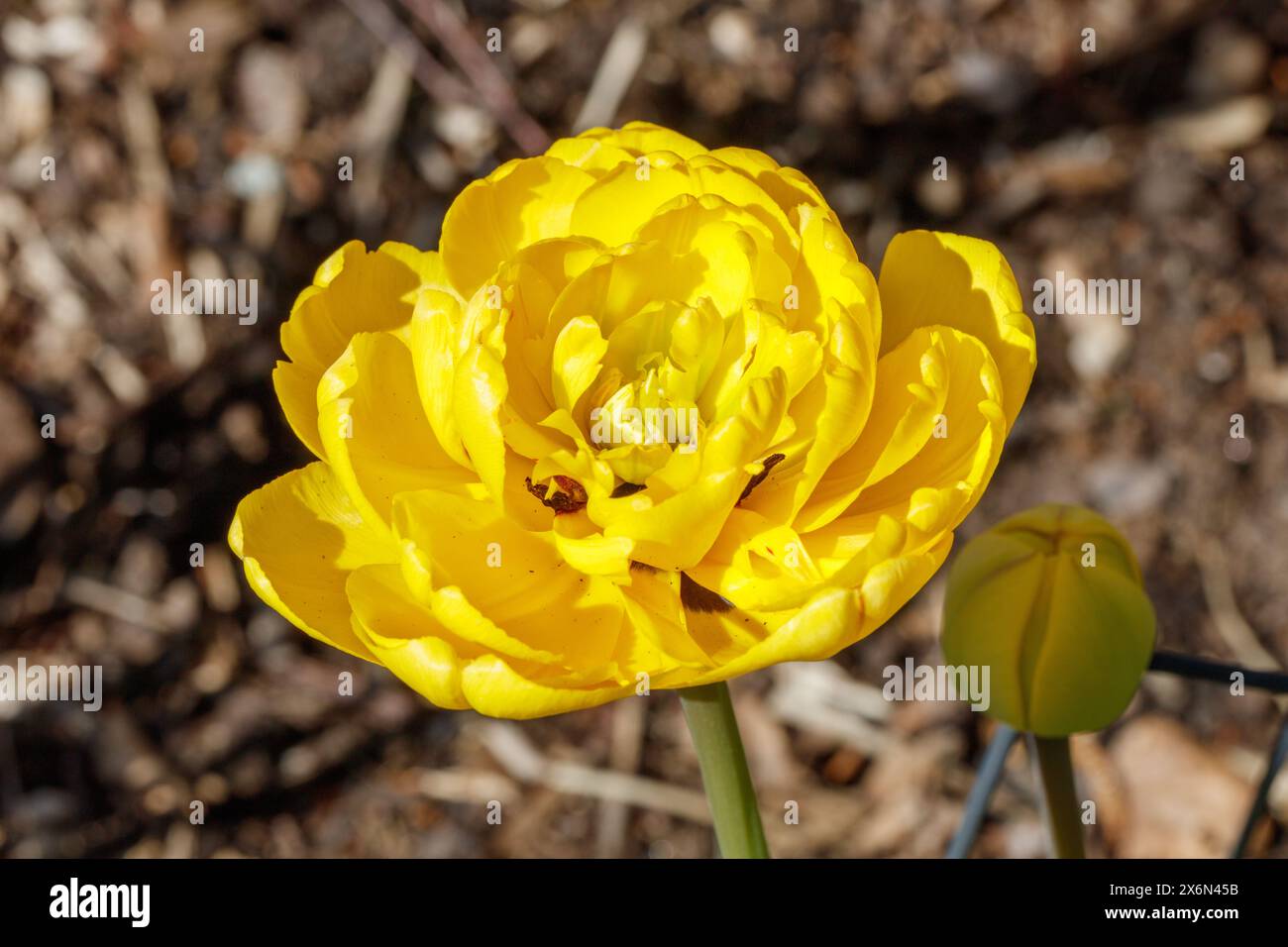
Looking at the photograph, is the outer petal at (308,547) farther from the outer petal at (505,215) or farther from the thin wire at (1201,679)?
the thin wire at (1201,679)

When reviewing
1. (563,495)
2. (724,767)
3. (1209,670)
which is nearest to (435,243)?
(563,495)

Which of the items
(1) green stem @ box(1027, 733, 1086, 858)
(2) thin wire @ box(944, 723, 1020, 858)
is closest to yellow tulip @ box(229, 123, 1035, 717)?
(1) green stem @ box(1027, 733, 1086, 858)

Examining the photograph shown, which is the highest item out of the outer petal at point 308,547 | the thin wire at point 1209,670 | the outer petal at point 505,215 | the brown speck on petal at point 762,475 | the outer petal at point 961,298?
the outer petal at point 505,215

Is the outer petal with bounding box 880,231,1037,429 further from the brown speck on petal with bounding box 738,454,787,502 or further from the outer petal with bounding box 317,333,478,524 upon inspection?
the outer petal with bounding box 317,333,478,524

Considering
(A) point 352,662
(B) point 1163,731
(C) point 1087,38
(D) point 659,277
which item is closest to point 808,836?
(B) point 1163,731

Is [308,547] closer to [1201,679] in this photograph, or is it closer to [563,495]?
[563,495]

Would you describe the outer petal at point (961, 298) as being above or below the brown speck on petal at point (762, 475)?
above

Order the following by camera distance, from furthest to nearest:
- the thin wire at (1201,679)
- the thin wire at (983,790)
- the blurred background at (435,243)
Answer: the blurred background at (435,243)
the thin wire at (983,790)
the thin wire at (1201,679)

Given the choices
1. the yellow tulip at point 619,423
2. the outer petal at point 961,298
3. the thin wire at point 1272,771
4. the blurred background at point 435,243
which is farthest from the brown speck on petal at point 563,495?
the blurred background at point 435,243
